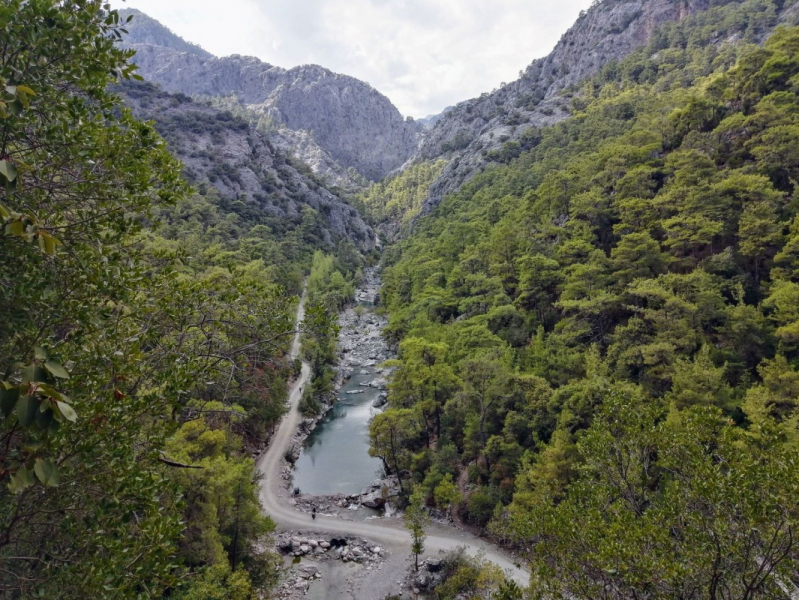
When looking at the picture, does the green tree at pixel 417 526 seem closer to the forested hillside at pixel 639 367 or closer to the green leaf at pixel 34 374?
the forested hillside at pixel 639 367

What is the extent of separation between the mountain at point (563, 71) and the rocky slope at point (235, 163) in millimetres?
25055

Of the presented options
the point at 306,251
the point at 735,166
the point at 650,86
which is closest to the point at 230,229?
the point at 306,251

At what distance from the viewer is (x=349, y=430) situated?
34.7 metres

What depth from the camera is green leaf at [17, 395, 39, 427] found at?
1833 millimetres

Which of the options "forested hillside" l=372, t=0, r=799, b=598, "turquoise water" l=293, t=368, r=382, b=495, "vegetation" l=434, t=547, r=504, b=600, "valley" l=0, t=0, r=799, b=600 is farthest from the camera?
"turquoise water" l=293, t=368, r=382, b=495

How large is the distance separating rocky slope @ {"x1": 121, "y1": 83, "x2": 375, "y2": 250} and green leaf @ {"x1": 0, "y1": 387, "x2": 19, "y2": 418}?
75010 millimetres

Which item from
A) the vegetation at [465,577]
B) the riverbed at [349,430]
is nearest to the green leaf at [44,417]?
the vegetation at [465,577]

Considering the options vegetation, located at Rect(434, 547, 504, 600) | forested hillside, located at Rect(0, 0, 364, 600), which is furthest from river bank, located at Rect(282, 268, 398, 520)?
forested hillside, located at Rect(0, 0, 364, 600)

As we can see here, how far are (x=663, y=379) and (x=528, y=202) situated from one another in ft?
90.7

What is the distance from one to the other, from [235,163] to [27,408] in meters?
88.9

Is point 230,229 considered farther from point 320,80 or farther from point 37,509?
point 320,80

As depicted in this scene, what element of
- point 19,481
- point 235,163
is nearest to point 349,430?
point 19,481

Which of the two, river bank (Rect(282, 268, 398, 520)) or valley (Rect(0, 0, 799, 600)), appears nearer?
valley (Rect(0, 0, 799, 600))

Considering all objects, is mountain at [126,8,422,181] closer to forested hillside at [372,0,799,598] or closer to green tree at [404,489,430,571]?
forested hillside at [372,0,799,598]
